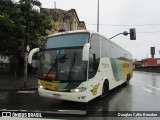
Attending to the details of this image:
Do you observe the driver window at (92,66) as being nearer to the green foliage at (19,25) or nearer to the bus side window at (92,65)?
the bus side window at (92,65)

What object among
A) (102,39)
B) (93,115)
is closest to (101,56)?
(102,39)

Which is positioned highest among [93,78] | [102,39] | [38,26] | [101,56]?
[38,26]

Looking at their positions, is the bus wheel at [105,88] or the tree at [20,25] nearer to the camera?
the bus wheel at [105,88]

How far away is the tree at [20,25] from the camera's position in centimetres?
1916

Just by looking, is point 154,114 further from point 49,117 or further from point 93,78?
point 49,117

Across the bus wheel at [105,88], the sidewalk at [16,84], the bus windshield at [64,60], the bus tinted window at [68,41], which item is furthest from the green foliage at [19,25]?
the bus wheel at [105,88]

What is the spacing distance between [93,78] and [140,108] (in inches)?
89.3

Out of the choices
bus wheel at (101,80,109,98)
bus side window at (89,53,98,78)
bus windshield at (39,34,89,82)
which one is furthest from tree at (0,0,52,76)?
bus side window at (89,53,98,78)

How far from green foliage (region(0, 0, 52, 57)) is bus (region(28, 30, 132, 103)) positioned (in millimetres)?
7677

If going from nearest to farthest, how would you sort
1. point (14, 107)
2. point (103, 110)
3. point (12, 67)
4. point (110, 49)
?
1. point (103, 110)
2. point (14, 107)
3. point (110, 49)
4. point (12, 67)

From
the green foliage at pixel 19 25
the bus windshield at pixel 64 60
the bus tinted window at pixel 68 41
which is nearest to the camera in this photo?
the bus windshield at pixel 64 60

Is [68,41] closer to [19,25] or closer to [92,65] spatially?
[92,65]

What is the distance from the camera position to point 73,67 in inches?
394

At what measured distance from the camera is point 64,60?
1027cm
